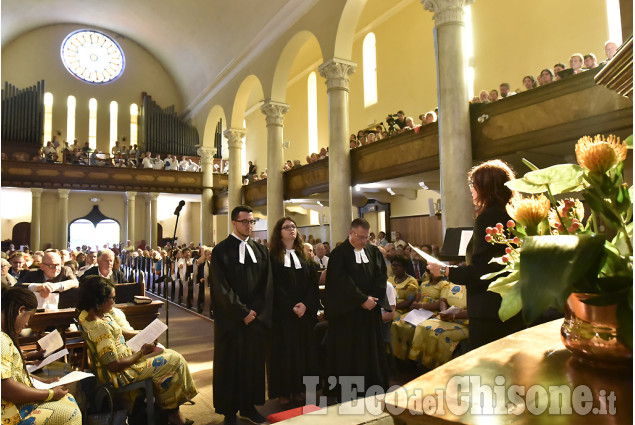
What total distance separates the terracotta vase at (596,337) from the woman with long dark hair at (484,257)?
3.98 feet

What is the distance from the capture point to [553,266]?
35.2 inches

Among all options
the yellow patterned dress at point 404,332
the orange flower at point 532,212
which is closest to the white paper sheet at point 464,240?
the orange flower at point 532,212

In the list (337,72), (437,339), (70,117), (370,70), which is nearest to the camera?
(437,339)

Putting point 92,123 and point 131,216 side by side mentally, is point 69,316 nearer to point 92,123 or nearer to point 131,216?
point 131,216

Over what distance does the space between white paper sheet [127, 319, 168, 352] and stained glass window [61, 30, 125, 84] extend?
82.2 feet

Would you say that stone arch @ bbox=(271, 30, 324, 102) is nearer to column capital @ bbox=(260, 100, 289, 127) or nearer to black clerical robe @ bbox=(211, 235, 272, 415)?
column capital @ bbox=(260, 100, 289, 127)

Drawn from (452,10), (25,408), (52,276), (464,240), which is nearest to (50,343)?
(25,408)

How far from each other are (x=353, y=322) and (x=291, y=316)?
0.60 metres

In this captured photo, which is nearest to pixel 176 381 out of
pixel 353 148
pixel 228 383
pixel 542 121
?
pixel 228 383

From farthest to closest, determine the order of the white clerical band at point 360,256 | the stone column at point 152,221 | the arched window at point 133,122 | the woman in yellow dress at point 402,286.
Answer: the arched window at point 133,122
the stone column at point 152,221
the woman in yellow dress at point 402,286
the white clerical band at point 360,256

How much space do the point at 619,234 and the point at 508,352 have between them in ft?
1.35

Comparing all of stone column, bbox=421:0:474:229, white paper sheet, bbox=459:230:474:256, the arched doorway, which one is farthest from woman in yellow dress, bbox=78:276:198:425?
the arched doorway

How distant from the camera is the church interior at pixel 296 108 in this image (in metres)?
7.98

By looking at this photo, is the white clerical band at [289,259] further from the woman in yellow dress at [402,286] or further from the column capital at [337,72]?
the column capital at [337,72]
